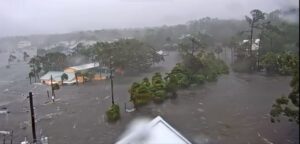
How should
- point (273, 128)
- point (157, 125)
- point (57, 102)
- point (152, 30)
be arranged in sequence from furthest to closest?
point (152, 30) → point (57, 102) → point (273, 128) → point (157, 125)

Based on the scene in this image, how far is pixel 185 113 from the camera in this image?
5043mm

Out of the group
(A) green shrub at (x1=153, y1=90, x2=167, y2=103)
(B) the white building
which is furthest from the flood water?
(B) the white building

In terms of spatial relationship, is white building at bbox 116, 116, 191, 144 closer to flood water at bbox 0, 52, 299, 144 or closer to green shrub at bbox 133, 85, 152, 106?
flood water at bbox 0, 52, 299, 144

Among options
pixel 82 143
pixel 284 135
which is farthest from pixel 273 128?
pixel 82 143

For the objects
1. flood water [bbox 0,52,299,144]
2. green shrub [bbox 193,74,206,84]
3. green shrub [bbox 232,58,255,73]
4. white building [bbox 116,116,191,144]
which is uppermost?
white building [bbox 116,116,191,144]

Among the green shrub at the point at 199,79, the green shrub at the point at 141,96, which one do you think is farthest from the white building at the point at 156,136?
the green shrub at the point at 199,79

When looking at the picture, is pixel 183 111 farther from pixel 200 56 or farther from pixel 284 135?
pixel 200 56

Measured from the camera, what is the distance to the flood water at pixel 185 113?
409 cm

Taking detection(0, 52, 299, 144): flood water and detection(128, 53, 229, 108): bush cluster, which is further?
detection(128, 53, 229, 108): bush cluster

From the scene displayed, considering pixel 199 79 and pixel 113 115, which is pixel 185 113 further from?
pixel 199 79

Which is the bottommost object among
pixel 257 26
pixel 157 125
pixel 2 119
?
pixel 2 119

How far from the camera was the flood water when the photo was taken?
13.4 feet

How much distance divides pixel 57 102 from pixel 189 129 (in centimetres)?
289

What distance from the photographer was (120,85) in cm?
764
